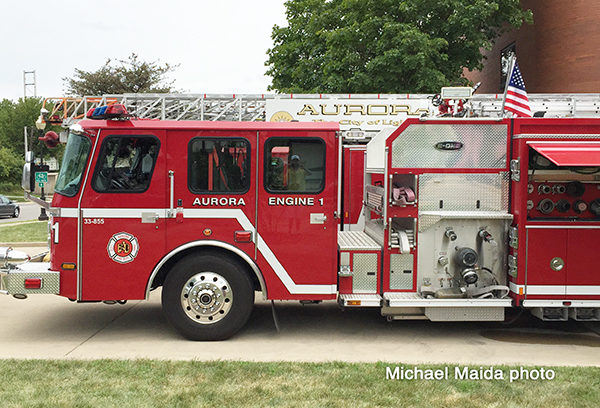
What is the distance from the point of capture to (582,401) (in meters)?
4.81

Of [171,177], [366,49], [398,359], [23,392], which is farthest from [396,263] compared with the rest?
[366,49]

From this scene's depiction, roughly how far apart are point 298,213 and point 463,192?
1953 mm

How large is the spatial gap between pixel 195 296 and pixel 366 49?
49.0 feet

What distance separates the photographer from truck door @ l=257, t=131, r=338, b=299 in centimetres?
655

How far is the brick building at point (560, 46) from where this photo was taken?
2041 cm

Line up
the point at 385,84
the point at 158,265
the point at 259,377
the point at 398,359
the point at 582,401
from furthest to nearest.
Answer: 1. the point at 385,84
2. the point at 158,265
3. the point at 398,359
4. the point at 259,377
5. the point at 582,401

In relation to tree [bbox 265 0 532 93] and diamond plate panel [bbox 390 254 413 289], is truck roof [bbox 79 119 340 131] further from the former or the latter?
tree [bbox 265 0 532 93]

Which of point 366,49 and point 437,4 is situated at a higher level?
point 437,4

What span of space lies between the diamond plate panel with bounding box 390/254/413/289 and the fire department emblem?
2.95 metres

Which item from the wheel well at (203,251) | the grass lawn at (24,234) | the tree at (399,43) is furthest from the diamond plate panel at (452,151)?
the grass lawn at (24,234)

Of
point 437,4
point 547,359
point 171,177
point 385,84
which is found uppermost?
point 437,4

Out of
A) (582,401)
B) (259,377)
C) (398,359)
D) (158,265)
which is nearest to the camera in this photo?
(582,401)

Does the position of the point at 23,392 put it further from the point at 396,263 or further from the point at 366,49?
the point at 366,49

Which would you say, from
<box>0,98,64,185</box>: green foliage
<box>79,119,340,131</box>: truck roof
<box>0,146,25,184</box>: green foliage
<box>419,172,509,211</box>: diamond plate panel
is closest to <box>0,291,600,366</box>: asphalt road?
<box>419,172,509,211</box>: diamond plate panel
